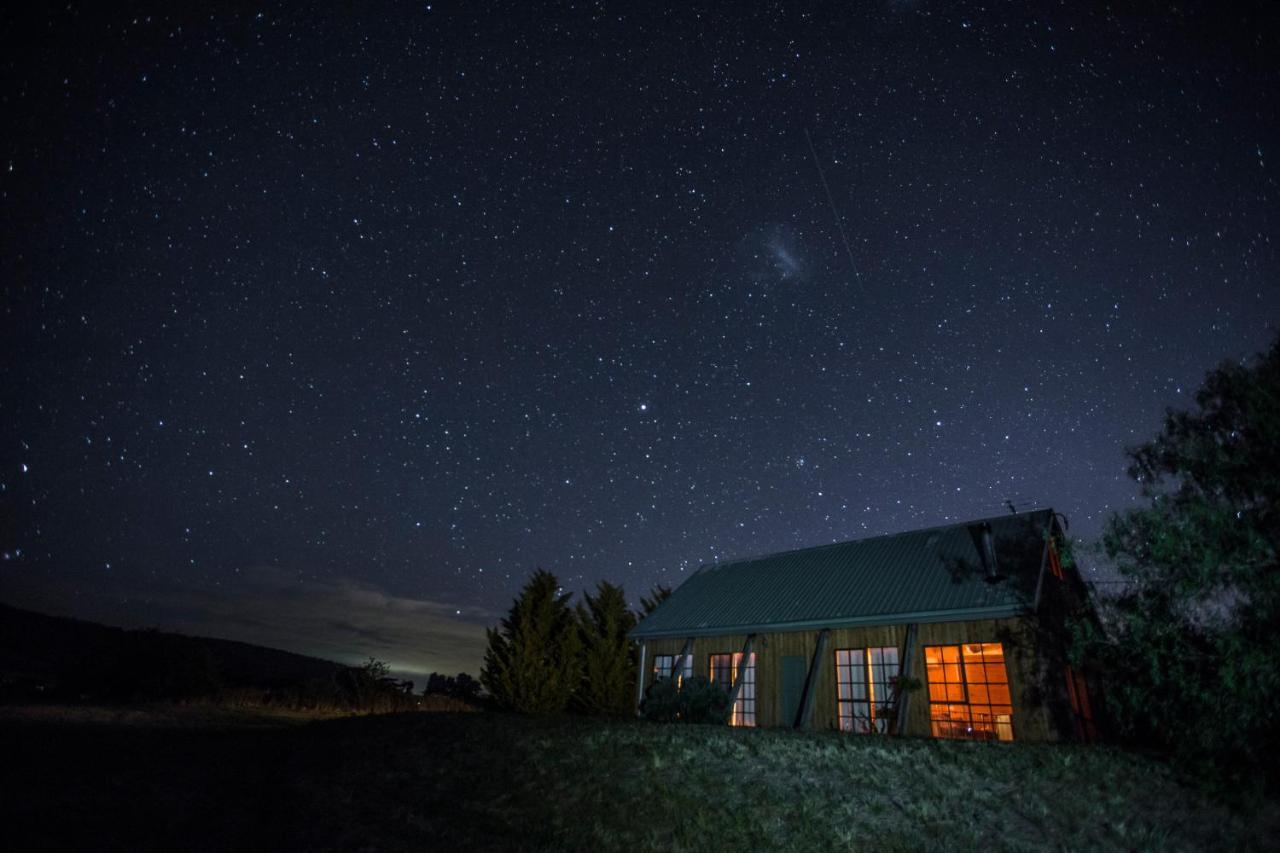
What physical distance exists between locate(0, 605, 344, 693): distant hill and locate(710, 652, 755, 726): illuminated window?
16.8 metres

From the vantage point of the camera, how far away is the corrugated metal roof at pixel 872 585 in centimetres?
1608

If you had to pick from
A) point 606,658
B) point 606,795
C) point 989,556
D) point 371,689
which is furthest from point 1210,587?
point 371,689

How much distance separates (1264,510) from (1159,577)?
162 cm

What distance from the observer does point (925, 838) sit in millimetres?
7758

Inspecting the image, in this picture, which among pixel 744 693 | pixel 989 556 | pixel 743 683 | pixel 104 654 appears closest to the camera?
pixel 989 556

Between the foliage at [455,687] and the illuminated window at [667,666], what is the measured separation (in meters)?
9.68

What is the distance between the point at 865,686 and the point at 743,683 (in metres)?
3.87

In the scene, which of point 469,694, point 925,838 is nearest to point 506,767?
point 925,838

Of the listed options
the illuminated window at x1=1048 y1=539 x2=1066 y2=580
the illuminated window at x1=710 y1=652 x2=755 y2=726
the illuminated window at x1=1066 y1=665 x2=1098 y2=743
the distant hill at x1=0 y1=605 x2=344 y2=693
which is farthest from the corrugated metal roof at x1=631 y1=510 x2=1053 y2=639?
the distant hill at x1=0 y1=605 x2=344 y2=693

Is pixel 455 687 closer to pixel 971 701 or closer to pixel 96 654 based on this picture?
pixel 96 654

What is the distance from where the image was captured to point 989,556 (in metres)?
16.7

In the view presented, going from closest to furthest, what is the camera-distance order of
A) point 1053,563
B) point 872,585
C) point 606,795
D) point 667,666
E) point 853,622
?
1. point 606,795
2. point 1053,563
3. point 853,622
4. point 872,585
5. point 667,666

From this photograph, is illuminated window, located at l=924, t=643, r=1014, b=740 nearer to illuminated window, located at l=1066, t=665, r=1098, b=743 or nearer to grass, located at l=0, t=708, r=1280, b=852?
illuminated window, located at l=1066, t=665, r=1098, b=743

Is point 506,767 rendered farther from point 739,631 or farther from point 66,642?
point 66,642
